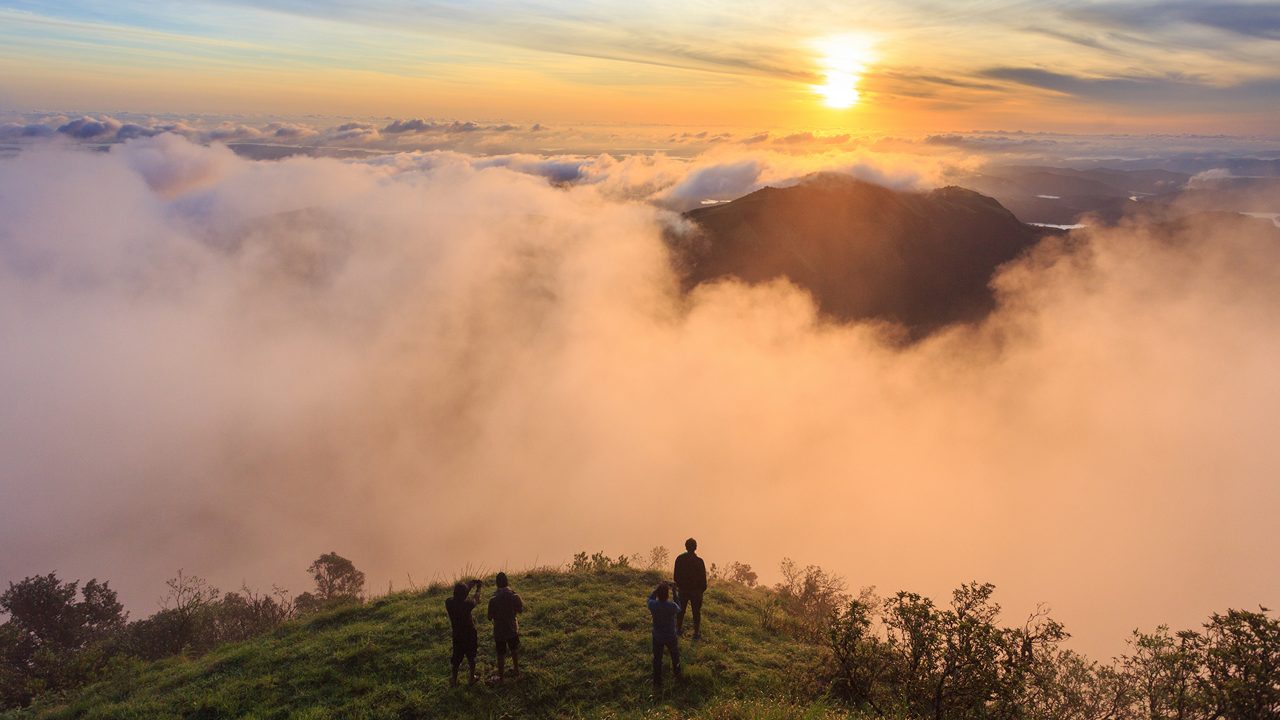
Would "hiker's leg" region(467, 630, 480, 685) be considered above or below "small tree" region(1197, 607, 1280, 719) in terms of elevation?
above

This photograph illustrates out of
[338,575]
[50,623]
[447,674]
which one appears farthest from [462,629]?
[50,623]

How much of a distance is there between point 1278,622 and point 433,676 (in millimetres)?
16838

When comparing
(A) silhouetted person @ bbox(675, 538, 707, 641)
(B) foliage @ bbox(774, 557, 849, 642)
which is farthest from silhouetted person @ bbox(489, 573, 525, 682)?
(B) foliage @ bbox(774, 557, 849, 642)

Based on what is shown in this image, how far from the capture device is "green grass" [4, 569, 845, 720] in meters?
12.4

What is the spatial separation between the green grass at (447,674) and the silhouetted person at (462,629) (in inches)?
23.8

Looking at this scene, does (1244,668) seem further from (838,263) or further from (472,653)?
(838,263)

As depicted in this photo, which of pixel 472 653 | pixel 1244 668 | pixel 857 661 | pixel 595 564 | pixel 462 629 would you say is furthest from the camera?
pixel 595 564

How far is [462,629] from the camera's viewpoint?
12289mm

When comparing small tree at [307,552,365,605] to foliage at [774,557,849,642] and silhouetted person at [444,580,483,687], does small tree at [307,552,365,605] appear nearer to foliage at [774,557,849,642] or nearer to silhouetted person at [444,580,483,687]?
foliage at [774,557,849,642]

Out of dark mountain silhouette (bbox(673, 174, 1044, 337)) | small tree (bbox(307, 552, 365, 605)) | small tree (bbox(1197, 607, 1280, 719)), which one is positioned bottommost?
small tree (bbox(1197, 607, 1280, 719))

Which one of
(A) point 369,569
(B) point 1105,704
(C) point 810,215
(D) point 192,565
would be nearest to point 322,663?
(B) point 1105,704

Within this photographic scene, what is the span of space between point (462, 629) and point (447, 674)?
214 centimetres

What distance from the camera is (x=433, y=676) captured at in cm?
1338

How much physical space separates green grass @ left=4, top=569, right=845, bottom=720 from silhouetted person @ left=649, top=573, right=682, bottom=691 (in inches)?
22.0
